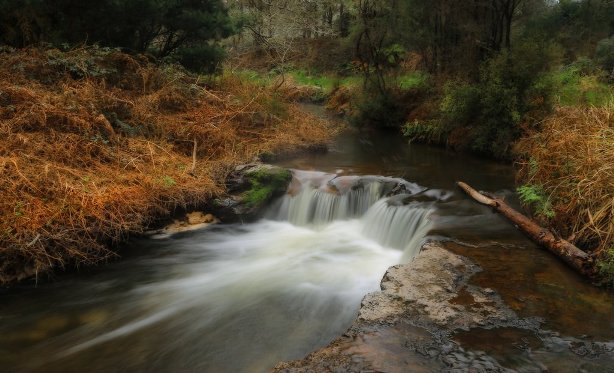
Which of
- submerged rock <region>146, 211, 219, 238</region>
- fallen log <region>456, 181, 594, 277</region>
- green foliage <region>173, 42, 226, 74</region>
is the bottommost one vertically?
submerged rock <region>146, 211, 219, 238</region>

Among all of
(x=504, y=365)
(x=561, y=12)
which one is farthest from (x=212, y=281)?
(x=561, y=12)

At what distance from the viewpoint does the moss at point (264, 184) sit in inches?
379

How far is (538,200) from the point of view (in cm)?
745

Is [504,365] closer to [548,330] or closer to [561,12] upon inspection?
[548,330]

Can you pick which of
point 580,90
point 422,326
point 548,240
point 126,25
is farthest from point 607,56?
point 422,326

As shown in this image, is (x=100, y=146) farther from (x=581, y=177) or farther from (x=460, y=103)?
(x=460, y=103)

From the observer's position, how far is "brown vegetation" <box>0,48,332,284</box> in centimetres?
674

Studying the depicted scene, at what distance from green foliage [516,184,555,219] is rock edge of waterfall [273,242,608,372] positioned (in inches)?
A: 67.8

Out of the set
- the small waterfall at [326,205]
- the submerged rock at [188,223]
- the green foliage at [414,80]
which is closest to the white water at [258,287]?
the small waterfall at [326,205]

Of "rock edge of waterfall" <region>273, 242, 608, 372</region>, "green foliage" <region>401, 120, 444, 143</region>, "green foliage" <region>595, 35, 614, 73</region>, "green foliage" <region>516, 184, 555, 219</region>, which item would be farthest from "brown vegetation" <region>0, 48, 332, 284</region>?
"green foliage" <region>595, 35, 614, 73</region>

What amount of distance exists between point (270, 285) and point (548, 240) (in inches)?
154

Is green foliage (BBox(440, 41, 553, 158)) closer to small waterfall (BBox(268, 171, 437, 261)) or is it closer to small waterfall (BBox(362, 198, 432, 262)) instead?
small waterfall (BBox(268, 171, 437, 261))

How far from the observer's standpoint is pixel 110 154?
865cm

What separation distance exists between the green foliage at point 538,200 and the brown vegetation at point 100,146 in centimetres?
543
